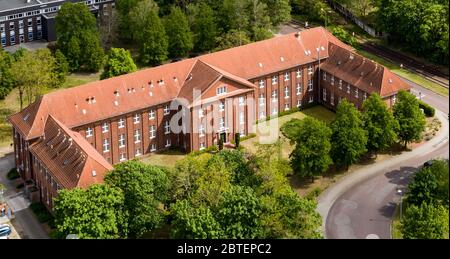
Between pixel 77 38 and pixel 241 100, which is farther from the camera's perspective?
pixel 77 38

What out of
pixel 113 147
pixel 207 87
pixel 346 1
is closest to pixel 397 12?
Result: pixel 346 1

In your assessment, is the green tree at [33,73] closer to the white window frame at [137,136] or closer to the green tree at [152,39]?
the green tree at [152,39]

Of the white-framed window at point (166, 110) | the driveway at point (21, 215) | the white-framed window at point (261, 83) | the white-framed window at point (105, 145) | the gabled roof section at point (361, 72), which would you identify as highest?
the gabled roof section at point (361, 72)

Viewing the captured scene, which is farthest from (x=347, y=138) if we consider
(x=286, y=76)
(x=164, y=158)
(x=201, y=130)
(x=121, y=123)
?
(x=121, y=123)

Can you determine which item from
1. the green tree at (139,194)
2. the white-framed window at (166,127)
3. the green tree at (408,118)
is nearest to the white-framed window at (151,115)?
Result: the white-framed window at (166,127)

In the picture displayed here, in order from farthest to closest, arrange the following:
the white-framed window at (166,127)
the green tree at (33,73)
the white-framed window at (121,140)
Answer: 1. the green tree at (33,73)
2. the white-framed window at (166,127)
3. the white-framed window at (121,140)

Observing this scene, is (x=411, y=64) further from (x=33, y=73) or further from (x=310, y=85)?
(x=33, y=73)
